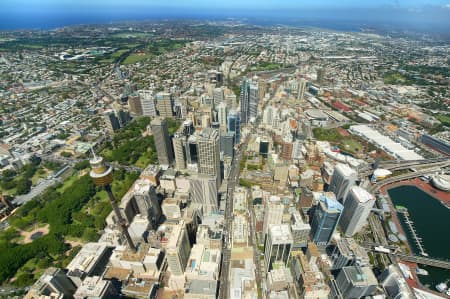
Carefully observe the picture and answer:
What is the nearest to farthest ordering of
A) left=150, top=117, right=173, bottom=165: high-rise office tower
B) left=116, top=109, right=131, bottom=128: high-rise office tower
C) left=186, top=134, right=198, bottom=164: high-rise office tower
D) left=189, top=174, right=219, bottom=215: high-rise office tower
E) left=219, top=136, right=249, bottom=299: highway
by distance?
left=219, top=136, right=249, bottom=299: highway → left=189, top=174, right=219, bottom=215: high-rise office tower → left=186, top=134, right=198, bottom=164: high-rise office tower → left=150, top=117, right=173, bottom=165: high-rise office tower → left=116, top=109, right=131, bottom=128: high-rise office tower

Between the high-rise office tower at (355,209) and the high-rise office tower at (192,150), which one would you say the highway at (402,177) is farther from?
the high-rise office tower at (192,150)

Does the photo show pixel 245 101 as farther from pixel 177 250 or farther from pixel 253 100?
pixel 177 250

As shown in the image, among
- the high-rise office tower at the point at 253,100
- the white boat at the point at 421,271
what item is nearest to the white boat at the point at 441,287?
the white boat at the point at 421,271

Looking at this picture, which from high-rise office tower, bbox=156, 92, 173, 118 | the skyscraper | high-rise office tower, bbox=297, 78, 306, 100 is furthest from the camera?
high-rise office tower, bbox=297, 78, 306, 100

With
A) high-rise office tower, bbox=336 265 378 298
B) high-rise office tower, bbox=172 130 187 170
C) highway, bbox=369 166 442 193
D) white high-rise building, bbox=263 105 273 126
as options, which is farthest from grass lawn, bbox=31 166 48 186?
highway, bbox=369 166 442 193

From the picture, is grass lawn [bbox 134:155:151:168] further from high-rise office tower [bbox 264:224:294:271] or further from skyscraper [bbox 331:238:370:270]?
skyscraper [bbox 331:238:370:270]

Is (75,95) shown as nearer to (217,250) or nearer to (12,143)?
(12,143)

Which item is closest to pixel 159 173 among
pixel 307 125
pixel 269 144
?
pixel 269 144
